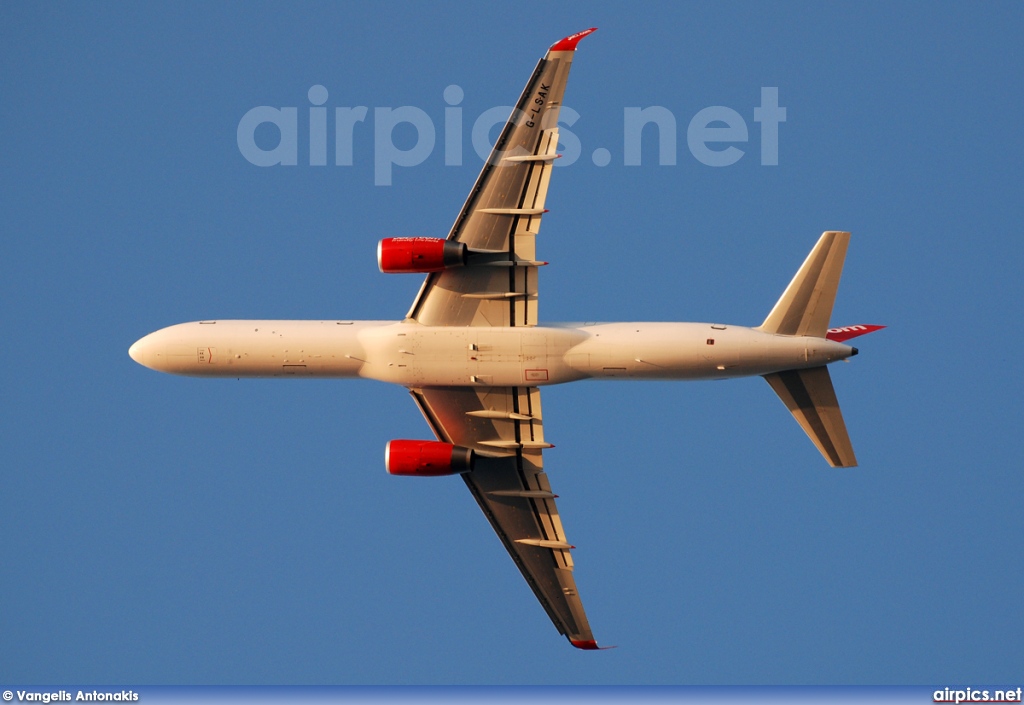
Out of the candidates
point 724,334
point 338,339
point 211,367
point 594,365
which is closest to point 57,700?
point 211,367

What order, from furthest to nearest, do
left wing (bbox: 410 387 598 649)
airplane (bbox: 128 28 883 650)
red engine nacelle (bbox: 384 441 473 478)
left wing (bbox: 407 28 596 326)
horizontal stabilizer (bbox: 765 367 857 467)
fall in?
left wing (bbox: 410 387 598 649) → red engine nacelle (bbox: 384 441 473 478) → horizontal stabilizer (bbox: 765 367 857 467) → left wing (bbox: 407 28 596 326) → airplane (bbox: 128 28 883 650)

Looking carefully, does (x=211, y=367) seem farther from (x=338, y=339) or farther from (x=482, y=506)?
(x=482, y=506)

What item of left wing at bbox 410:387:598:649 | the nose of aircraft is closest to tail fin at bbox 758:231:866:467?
left wing at bbox 410:387:598:649

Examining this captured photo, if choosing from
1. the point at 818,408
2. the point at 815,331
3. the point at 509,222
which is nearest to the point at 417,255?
the point at 509,222

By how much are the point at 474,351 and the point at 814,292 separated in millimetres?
11596

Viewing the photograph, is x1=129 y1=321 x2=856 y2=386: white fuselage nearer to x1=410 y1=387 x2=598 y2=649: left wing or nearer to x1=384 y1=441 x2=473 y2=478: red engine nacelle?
x1=410 y1=387 x2=598 y2=649: left wing

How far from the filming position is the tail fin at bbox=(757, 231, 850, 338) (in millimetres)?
43594

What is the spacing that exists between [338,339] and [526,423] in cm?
713

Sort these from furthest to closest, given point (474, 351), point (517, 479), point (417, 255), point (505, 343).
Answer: point (517, 479), point (474, 351), point (505, 343), point (417, 255)

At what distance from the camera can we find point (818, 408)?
4431 cm

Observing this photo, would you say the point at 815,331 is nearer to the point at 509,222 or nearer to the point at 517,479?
the point at 509,222

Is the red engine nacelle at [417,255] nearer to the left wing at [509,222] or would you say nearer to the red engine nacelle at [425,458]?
the left wing at [509,222]

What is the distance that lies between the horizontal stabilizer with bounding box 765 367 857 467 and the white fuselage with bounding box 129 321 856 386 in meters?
0.78

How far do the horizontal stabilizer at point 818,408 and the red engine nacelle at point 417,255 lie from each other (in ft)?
37.6
